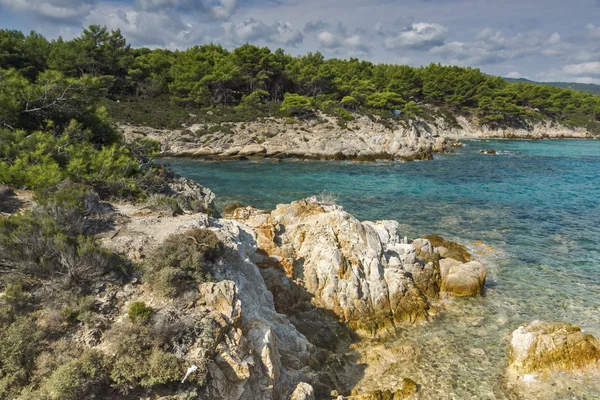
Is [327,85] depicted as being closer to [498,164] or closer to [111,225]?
[498,164]

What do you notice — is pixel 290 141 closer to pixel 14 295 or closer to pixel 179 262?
pixel 179 262

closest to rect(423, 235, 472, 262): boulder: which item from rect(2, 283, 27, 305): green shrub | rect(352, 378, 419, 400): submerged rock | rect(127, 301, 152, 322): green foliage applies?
rect(352, 378, 419, 400): submerged rock

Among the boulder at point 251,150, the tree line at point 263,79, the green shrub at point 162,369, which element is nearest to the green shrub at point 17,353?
the green shrub at point 162,369

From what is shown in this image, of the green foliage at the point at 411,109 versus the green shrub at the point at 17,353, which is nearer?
the green shrub at the point at 17,353

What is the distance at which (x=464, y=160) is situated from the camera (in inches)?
2048

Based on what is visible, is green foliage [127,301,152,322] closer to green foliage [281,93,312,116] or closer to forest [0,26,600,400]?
forest [0,26,600,400]

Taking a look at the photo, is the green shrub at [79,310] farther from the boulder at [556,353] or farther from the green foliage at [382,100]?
the green foliage at [382,100]

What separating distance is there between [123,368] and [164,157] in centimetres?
4967

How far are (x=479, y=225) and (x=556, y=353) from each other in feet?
46.4

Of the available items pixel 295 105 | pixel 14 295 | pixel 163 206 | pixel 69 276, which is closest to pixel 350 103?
pixel 295 105

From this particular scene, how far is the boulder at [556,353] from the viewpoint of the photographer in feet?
33.2

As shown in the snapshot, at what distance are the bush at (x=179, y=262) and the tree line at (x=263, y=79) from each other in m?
59.7

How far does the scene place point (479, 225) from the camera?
23266 mm

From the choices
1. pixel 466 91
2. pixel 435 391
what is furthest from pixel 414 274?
pixel 466 91
